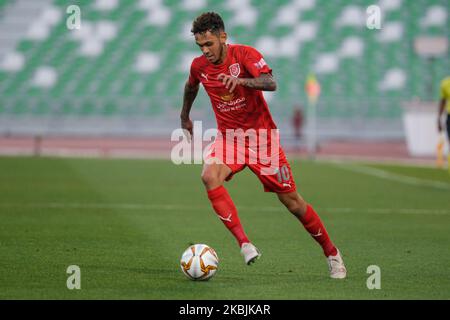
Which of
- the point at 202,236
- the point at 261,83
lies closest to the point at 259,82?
the point at 261,83

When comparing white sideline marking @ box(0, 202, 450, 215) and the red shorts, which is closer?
the red shorts

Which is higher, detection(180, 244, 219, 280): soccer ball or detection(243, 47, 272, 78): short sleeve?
detection(243, 47, 272, 78): short sleeve

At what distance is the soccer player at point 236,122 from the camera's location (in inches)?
301

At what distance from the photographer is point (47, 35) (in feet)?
122

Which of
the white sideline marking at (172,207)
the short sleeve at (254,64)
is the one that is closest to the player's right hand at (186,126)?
the short sleeve at (254,64)

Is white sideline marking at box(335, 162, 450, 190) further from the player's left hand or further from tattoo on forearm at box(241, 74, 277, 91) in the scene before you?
the player's left hand

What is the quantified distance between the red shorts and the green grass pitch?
772 millimetres

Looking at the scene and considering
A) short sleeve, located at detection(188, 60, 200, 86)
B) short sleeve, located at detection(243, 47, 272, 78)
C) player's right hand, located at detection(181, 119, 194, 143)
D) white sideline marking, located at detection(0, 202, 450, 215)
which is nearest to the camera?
short sleeve, located at detection(243, 47, 272, 78)

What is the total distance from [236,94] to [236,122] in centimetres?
26

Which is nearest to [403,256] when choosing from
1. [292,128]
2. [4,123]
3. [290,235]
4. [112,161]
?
[290,235]

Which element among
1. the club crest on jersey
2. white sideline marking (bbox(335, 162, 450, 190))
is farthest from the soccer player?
white sideline marking (bbox(335, 162, 450, 190))

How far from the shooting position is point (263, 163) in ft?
25.8

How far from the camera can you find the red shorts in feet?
25.6

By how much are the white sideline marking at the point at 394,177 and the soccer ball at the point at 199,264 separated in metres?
11.1
